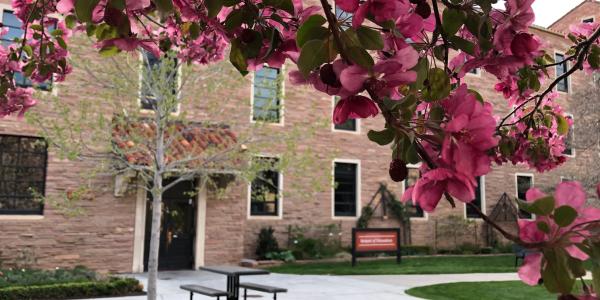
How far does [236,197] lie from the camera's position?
13375 millimetres

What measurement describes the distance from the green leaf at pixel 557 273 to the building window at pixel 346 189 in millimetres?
14822

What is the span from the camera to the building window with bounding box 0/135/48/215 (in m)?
11.0

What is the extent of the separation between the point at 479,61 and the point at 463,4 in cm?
19

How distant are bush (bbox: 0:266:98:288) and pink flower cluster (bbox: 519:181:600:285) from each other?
923 centimetres

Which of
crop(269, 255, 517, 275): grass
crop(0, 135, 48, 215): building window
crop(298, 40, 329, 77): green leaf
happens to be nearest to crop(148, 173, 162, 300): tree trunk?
crop(0, 135, 48, 215): building window

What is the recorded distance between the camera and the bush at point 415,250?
1614cm

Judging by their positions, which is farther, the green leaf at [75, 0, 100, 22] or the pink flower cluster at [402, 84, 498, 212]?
the green leaf at [75, 0, 100, 22]

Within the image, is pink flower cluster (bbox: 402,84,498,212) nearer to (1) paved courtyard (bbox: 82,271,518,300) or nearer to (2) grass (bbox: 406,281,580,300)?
(1) paved courtyard (bbox: 82,271,518,300)

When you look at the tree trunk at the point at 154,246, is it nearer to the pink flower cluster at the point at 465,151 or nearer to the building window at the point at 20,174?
the building window at the point at 20,174

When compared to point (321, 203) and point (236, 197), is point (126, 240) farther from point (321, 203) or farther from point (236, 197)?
point (321, 203)

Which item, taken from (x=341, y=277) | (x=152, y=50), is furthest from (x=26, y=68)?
(x=341, y=277)

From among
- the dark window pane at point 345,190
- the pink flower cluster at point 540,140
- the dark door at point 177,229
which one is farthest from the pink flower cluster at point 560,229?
the dark window pane at point 345,190

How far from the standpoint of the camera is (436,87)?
1.18 m

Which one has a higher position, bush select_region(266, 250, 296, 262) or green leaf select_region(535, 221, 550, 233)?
green leaf select_region(535, 221, 550, 233)
